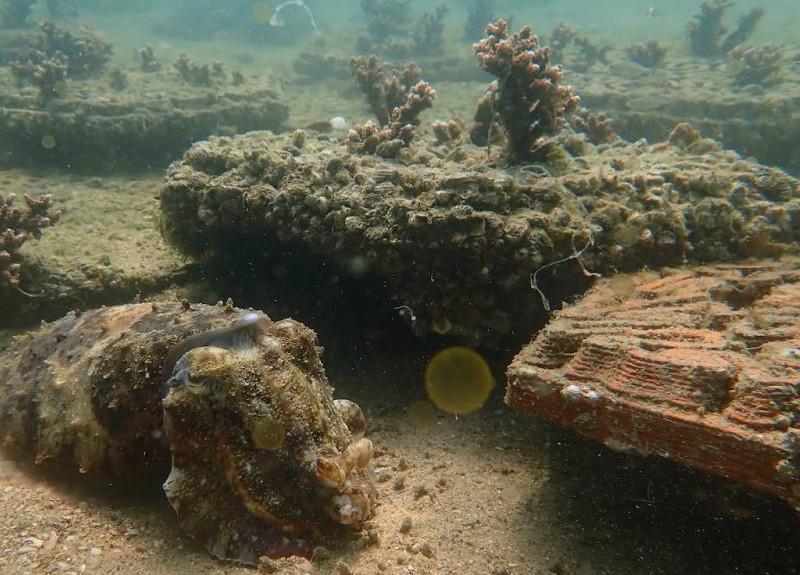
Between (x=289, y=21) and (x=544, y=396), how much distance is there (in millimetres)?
31141

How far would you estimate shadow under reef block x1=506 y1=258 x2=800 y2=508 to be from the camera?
1962 millimetres

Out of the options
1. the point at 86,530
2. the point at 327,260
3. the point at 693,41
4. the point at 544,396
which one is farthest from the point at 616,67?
the point at 86,530

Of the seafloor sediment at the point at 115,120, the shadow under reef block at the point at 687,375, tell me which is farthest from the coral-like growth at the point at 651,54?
the shadow under reef block at the point at 687,375

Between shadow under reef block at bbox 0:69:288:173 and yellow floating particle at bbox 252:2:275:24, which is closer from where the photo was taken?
shadow under reef block at bbox 0:69:288:173

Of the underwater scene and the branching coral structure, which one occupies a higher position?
the branching coral structure

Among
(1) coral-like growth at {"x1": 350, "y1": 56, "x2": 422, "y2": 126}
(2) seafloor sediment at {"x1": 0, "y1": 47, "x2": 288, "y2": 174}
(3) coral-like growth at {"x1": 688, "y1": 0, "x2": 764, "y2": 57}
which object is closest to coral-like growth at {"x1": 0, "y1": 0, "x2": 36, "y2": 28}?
(2) seafloor sediment at {"x1": 0, "y1": 47, "x2": 288, "y2": 174}

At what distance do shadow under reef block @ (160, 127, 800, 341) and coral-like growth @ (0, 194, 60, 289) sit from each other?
60.1 inches

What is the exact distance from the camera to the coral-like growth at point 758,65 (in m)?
11.7

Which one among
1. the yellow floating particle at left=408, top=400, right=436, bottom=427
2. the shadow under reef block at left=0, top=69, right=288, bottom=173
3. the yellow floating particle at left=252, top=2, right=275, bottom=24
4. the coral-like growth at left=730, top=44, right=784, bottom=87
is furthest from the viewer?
the yellow floating particle at left=252, top=2, right=275, bottom=24

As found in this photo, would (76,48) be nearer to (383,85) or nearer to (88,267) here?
(383,85)

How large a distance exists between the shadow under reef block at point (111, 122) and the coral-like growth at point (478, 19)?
14512 millimetres

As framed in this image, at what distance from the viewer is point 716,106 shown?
10.2 metres

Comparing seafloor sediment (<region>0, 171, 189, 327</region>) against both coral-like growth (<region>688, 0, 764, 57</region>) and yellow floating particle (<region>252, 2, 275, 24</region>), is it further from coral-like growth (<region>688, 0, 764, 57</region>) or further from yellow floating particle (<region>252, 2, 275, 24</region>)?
yellow floating particle (<region>252, 2, 275, 24</region>)

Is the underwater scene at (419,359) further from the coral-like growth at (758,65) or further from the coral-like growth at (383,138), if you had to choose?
the coral-like growth at (758,65)
